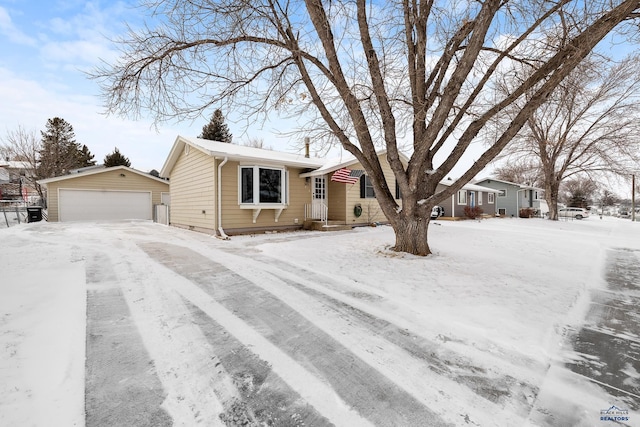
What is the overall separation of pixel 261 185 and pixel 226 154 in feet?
5.27

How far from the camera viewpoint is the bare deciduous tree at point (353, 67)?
5461 millimetres

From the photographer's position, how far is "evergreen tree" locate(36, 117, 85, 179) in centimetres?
2252

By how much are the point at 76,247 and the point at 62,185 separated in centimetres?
1283

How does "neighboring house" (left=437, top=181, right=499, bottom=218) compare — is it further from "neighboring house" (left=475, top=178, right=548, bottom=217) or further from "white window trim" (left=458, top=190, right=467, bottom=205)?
"neighboring house" (left=475, top=178, right=548, bottom=217)

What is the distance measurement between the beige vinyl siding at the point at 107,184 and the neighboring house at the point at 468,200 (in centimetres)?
1977

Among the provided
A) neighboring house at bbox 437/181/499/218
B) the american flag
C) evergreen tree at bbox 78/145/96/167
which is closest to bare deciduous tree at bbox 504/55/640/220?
neighboring house at bbox 437/181/499/218

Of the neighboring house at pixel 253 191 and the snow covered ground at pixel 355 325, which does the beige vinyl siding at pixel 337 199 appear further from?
the snow covered ground at pixel 355 325

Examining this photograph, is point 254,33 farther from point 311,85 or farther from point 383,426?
point 383,426

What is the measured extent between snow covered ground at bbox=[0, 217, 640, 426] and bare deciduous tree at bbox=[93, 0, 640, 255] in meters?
2.18

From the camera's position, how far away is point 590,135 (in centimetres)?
1758

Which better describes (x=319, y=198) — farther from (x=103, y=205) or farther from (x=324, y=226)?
(x=103, y=205)

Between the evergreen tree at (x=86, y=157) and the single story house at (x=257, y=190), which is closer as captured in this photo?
the single story house at (x=257, y=190)

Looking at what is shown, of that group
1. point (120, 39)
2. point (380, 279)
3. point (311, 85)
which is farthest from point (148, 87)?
point (380, 279)

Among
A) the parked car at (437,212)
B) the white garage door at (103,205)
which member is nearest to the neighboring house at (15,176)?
the white garage door at (103,205)
